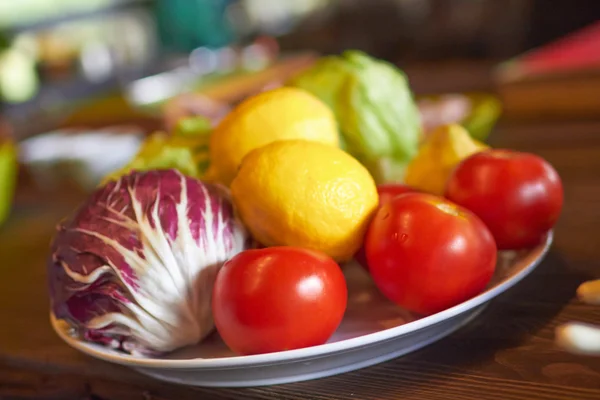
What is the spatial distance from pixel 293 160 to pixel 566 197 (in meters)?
0.45

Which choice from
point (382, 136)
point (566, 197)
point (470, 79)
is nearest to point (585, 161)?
point (566, 197)

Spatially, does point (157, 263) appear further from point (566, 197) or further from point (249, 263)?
point (566, 197)

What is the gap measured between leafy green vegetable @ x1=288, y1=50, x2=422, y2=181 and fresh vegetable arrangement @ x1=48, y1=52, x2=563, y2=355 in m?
0.13

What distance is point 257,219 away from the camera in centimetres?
53

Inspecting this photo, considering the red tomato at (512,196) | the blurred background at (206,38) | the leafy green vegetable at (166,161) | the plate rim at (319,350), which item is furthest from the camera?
the blurred background at (206,38)

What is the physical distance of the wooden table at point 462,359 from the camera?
1.48 feet

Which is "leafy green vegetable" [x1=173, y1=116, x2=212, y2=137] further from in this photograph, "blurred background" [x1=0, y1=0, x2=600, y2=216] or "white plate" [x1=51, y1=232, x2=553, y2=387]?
"blurred background" [x1=0, y1=0, x2=600, y2=216]

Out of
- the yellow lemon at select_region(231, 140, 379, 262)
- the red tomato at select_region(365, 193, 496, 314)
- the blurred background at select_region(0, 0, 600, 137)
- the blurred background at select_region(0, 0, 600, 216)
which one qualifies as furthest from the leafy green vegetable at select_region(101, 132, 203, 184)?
the blurred background at select_region(0, 0, 600, 137)

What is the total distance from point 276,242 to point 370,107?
0.86 ft

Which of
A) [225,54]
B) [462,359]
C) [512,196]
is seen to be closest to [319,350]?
[462,359]

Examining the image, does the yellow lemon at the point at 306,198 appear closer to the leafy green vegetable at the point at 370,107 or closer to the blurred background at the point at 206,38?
the leafy green vegetable at the point at 370,107

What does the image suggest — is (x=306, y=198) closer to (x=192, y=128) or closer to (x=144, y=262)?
(x=144, y=262)

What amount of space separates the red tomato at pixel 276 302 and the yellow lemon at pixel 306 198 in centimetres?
4

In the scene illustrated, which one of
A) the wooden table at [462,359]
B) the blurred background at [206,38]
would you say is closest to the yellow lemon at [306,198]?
the wooden table at [462,359]
